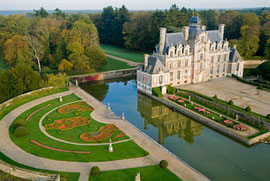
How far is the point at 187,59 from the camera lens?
56.1 meters

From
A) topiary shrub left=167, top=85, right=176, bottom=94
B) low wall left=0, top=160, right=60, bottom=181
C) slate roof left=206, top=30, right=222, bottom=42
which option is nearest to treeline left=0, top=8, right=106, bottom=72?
topiary shrub left=167, top=85, right=176, bottom=94

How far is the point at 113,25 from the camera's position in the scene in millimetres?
125812

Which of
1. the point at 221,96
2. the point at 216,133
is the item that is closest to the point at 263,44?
the point at 221,96

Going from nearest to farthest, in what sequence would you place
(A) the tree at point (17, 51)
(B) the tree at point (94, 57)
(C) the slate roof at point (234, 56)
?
(C) the slate roof at point (234, 56)
(A) the tree at point (17, 51)
(B) the tree at point (94, 57)

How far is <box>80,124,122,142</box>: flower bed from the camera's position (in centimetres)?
3375

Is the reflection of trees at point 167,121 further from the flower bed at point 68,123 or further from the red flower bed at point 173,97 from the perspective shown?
the flower bed at point 68,123

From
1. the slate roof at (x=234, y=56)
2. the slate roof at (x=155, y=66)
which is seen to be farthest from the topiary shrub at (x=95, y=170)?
the slate roof at (x=234, y=56)

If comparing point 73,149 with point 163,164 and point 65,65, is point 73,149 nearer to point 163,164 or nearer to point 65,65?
point 163,164

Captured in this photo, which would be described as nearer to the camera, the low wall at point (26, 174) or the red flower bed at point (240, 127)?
the low wall at point (26, 174)

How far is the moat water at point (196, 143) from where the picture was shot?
1123 inches

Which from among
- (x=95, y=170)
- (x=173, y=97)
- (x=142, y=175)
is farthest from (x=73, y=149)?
(x=173, y=97)

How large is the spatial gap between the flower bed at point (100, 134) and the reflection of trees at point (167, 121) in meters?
6.34

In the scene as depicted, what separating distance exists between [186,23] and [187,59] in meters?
43.2

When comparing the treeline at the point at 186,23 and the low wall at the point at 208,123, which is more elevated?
the treeline at the point at 186,23
